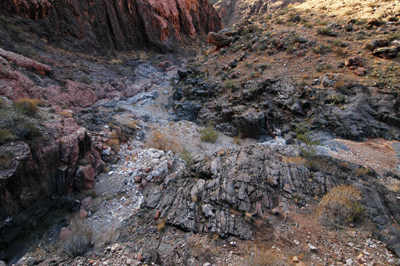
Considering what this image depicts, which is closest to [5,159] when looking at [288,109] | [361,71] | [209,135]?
[209,135]

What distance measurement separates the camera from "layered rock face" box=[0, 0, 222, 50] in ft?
53.2

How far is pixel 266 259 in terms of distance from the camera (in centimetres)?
304

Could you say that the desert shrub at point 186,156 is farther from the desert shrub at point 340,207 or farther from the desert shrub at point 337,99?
the desert shrub at point 337,99

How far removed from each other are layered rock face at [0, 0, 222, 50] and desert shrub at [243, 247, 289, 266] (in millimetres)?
21855

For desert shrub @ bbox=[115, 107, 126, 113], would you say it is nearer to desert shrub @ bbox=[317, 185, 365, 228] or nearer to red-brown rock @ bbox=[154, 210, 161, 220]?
red-brown rock @ bbox=[154, 210, 161, 220]

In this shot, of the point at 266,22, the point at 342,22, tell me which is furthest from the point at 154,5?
the point at 342,22

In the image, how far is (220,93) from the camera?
13.8 meters

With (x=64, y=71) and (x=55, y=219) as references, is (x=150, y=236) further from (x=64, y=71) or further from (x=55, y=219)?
(x=64, y=71)

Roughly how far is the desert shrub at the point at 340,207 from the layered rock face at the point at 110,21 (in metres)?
22.4

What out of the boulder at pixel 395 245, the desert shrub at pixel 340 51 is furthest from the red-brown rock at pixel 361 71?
the boulder at pixel 395 245

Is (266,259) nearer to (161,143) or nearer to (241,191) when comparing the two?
(241,191)

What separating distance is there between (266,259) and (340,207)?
2.41 metres

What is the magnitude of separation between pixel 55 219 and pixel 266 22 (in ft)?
70.7

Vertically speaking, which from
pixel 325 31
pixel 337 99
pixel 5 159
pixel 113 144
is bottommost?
pixel 337 99
